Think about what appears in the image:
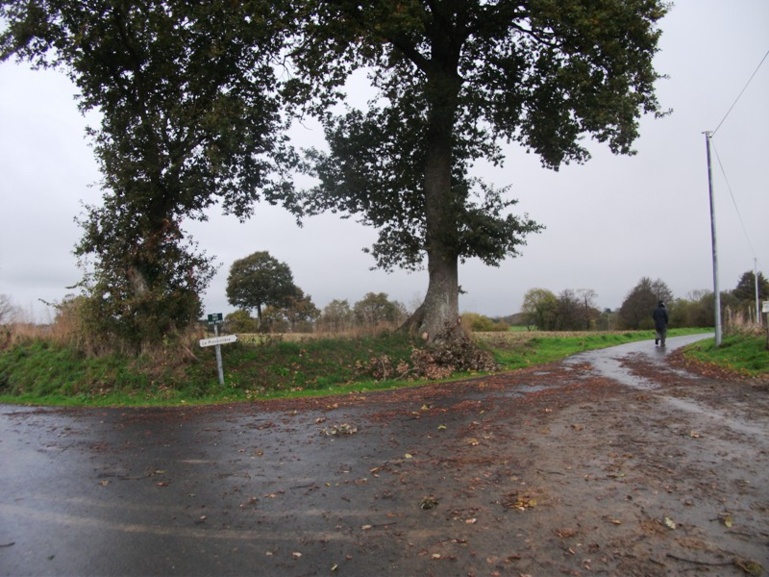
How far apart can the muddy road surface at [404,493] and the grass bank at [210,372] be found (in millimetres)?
3905

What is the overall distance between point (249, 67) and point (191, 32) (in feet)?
6.41

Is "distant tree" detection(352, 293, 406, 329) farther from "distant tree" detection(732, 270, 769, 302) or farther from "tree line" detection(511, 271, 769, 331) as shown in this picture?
"distant tree" detection(732, 270, 769, 302)

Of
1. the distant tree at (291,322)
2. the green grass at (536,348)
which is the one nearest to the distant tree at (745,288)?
the green grass at (536,348)

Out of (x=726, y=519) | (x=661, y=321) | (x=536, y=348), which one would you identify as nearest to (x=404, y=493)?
(x=726, y=519)

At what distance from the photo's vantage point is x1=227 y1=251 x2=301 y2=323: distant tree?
51.8 metres

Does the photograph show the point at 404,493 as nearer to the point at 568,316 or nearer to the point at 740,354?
the point at 740,354

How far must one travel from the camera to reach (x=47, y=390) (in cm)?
1443

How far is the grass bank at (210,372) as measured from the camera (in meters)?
13.4

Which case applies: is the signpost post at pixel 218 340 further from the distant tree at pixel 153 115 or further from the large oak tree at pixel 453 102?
the large oak tree at pixel 453 102

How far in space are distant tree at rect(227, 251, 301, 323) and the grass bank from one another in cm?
3389

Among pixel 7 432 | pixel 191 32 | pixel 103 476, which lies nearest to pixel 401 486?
pixel 103 476

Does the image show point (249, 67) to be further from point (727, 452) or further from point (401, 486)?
point (727, 452)

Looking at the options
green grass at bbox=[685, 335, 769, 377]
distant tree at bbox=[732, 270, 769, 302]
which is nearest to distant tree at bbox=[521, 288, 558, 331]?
distant tree at bbox=[732, 270, 769, 302]

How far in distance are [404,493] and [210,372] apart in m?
10.4
